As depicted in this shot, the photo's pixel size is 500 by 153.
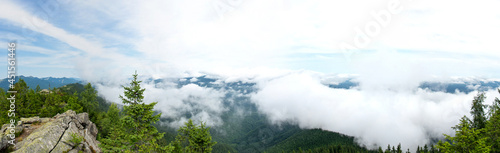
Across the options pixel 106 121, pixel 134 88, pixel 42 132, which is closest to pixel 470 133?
pixel 134 88

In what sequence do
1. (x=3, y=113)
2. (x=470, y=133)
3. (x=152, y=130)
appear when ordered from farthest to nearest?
(x=3, y=113), (x=470, y=133), (x=152, y=130)

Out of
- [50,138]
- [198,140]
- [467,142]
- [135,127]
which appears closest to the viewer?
[135,127]

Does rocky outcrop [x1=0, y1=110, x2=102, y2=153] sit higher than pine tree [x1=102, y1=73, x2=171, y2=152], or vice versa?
pine tree [x1=102, y1=73, x2=171, y2=152]

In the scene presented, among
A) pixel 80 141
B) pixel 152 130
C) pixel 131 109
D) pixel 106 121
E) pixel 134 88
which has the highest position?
pixel 134 88

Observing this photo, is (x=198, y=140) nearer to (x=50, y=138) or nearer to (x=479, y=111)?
(x=50, y=138)

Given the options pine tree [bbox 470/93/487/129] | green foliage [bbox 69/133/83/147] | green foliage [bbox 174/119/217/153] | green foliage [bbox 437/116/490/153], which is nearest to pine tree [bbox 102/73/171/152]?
green foliage [bbox 174/119/217/153]

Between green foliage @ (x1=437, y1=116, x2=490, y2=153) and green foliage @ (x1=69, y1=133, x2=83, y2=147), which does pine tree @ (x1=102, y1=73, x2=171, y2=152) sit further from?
green foliage @ (x1=437, y1=116, x2=490, y2=153)

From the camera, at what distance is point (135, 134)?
24.3 m

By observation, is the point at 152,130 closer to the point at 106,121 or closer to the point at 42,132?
the point at 42,132

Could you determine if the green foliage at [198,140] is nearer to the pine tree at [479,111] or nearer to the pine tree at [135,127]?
the pine tree at [135,127]

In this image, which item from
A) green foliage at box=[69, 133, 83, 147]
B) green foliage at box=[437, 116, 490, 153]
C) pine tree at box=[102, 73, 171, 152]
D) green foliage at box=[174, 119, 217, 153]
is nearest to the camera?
pine tree at box=[102, 73, 171, 152]

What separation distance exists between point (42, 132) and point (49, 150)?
4591mm

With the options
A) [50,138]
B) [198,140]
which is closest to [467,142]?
[198,140]

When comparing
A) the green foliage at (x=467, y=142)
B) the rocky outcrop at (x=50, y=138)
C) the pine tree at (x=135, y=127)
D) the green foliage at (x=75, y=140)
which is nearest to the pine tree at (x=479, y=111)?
the green foliage at (x=467, y=142)
